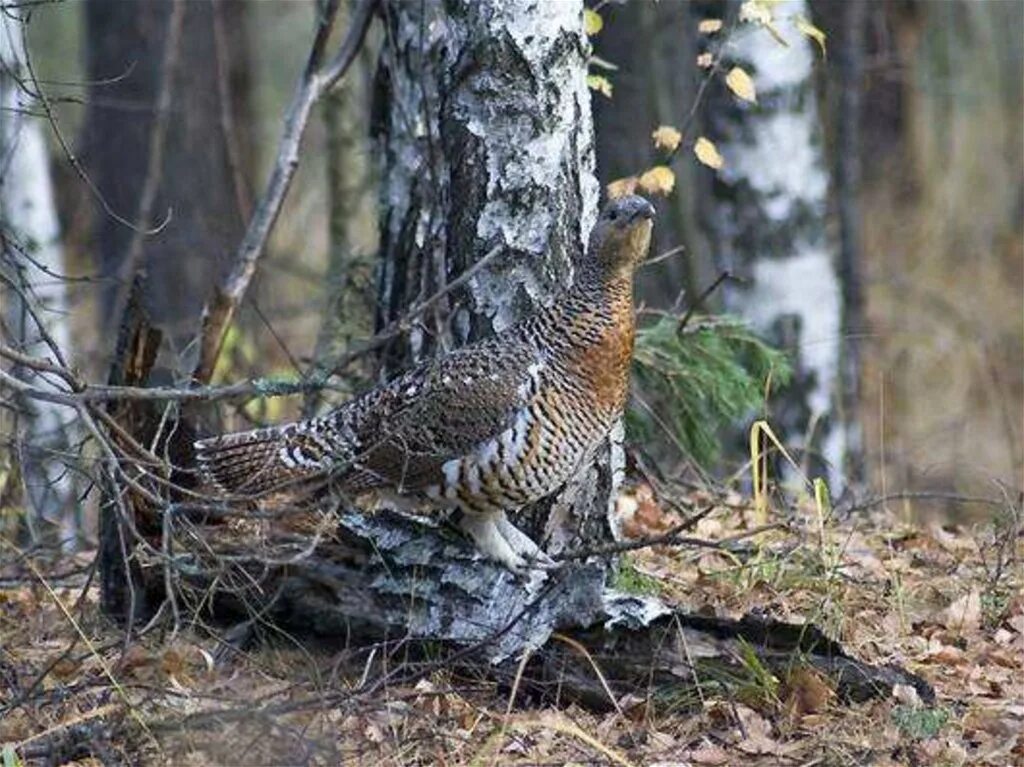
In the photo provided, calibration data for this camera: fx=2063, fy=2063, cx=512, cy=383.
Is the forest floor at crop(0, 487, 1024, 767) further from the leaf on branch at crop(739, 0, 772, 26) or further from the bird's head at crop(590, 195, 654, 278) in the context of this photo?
the leaf on branch at crop(739, 0, 772, 26)

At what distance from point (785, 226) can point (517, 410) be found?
4.77 m

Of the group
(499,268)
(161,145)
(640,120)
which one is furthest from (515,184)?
(161,145)

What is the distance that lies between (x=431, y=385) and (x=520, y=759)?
1.34 m

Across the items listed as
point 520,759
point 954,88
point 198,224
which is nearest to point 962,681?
point 520,759

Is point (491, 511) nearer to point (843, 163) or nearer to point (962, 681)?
point (962, 681)

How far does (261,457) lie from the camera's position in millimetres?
6941

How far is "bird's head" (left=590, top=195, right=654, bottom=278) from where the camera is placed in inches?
261

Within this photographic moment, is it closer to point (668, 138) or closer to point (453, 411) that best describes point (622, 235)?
point (453, 411)

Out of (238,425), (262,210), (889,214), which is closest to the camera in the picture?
(262,210)

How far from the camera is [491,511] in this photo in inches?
263

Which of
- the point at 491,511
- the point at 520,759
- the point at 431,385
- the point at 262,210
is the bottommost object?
the point at 520,759

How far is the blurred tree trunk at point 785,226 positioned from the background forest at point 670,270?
0.02 m

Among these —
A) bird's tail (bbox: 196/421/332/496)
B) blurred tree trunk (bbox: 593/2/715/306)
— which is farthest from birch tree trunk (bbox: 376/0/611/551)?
blurred tree trunk (bbox: 593/2/715/306)

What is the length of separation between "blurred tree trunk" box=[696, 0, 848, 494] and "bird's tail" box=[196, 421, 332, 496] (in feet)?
14.5
